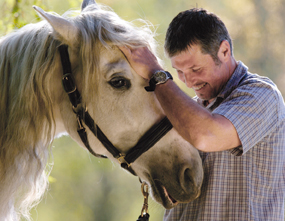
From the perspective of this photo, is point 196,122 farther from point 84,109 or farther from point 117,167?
point 117,167

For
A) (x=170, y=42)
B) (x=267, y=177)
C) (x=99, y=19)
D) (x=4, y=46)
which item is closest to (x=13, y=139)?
(x=4, y=46)

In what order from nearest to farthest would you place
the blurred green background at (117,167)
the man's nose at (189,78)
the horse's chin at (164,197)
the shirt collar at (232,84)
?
1. the horse's chin at (164,197)
2. the shirt collar at (232,84)
3. the man's nose at (189,78)
4. the blurred green background at (117,167)

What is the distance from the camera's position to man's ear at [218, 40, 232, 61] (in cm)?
202

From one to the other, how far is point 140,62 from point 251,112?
69 centimetres

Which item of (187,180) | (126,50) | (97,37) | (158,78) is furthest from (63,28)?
(187,180)

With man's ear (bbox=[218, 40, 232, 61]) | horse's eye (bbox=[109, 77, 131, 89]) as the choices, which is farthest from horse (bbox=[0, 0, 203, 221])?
man's ear (bbox=[218, 40, 232, 61])

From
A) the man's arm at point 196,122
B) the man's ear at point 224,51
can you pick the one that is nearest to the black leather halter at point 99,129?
the man's arm at point 196,122

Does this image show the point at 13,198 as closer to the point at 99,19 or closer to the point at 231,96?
the point at 99,19

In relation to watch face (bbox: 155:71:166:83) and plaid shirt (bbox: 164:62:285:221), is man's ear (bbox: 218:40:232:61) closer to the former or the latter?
plaid shirt (bbox: 164:62:285:221)

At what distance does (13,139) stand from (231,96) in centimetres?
130

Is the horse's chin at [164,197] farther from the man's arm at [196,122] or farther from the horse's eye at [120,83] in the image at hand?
the horse's eye at [120,83]

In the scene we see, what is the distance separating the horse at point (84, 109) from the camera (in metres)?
1.75

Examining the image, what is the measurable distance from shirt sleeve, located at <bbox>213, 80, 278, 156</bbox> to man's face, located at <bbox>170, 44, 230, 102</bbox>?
281mm

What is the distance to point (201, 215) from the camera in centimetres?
184
